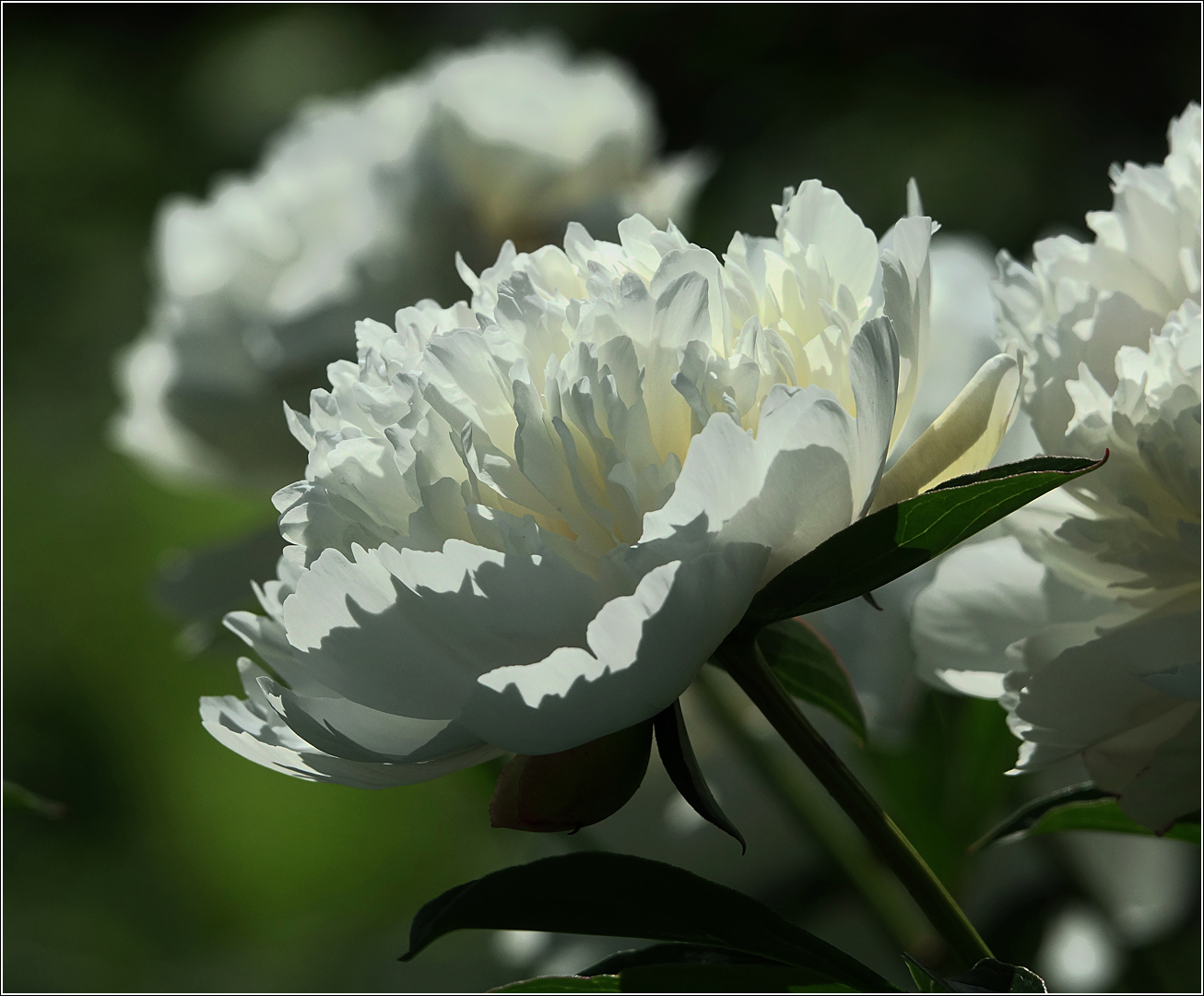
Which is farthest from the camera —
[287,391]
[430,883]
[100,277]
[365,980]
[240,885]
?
[100,277]

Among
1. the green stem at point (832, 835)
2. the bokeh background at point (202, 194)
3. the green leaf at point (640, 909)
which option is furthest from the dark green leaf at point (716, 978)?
the bokeh background at point (202, 194)

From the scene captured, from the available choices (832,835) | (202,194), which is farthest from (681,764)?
(202,194)

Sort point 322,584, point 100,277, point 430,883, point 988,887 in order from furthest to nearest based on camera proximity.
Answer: point 100,277
point 430,883
point 988,887
point 322,584

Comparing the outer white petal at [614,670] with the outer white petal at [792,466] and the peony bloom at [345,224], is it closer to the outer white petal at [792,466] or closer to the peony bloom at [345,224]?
the outer white petal at [792,466]

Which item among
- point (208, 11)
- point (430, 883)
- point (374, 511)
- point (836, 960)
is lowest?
point (836, 960)

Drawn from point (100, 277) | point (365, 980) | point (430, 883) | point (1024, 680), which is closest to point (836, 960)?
point (1024, 680)

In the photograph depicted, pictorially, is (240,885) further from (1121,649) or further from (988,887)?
(1121,649)

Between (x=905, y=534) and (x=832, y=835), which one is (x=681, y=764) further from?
(x=832, y=835)
